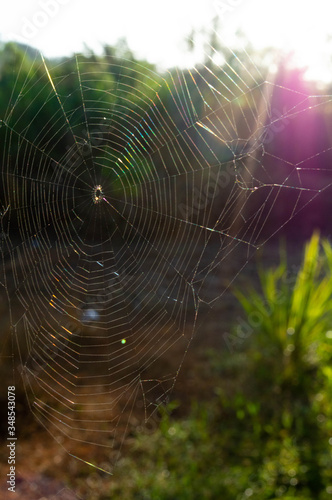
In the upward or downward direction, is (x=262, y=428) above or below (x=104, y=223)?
below

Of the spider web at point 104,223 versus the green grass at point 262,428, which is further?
the green grass at point 262,428

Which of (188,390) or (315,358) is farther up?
(315,358)

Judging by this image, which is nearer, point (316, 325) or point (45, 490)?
point (45, 490)

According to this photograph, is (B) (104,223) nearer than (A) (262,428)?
No

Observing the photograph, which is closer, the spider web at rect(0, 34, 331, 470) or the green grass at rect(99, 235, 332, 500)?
the spider web at rect(0, 34, 331, 470)

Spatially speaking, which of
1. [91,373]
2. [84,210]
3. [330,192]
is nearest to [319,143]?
[330,192]

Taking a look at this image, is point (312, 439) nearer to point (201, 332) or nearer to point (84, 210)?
point (201, 332)

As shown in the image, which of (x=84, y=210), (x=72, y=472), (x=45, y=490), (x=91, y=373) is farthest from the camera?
(x=84, y=210)

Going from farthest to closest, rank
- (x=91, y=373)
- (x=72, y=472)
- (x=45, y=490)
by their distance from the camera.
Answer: (x=91, y=373)
(x=72, y=472)
(x=45, y=490)
